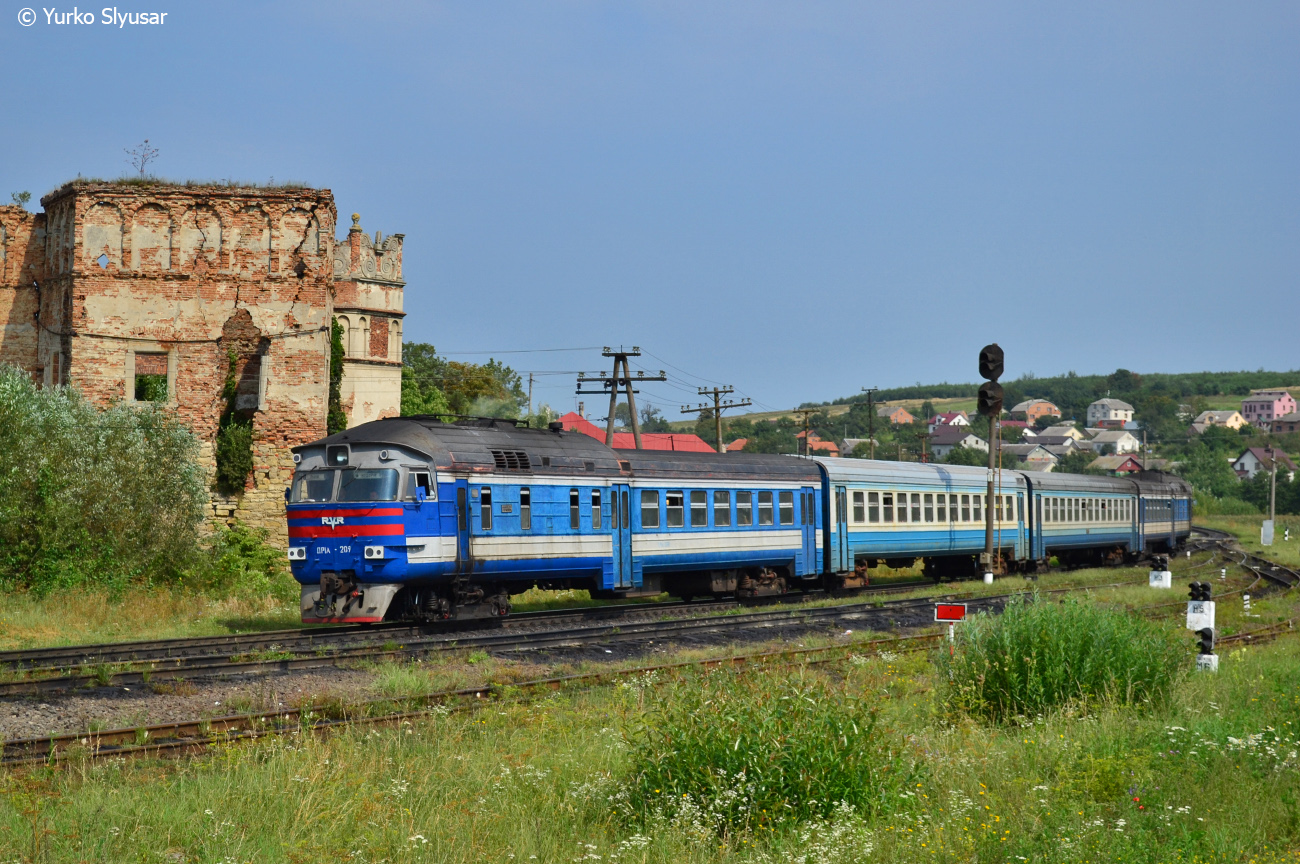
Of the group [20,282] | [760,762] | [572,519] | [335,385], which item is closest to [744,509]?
[572,519]

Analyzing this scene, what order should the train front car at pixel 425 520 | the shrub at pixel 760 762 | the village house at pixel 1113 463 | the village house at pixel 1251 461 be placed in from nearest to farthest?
1. the shrub at pixel 760 762
2. the train front car at pixel 425 520
3. the village house at pixel 1251 461
4. the village house at pixel 1113 463

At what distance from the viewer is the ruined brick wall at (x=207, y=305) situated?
97.2 ft

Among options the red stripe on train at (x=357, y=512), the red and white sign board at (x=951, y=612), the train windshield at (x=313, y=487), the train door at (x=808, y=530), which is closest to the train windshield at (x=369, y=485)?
the red stripe on train at (x=357, y=512)

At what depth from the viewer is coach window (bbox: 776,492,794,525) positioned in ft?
85.1

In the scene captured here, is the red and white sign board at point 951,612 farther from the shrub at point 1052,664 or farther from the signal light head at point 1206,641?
the signal light head at point 1206,641

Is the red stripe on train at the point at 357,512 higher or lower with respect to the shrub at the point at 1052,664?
higher

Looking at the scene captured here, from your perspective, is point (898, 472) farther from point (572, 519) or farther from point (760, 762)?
point (760, 762)

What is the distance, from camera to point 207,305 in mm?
30281

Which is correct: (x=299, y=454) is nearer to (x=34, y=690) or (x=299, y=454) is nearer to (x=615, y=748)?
(x=34, y=690)

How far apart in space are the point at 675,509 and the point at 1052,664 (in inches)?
480

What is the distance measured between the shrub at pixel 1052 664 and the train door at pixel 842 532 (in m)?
14.9

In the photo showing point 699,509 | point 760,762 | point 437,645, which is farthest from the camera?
point 699,509

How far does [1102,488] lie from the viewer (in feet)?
136

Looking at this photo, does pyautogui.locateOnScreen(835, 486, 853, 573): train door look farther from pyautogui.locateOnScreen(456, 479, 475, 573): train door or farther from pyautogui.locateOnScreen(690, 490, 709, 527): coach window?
pyautogui.locateOnScreen(456, 479, 475, 573): train door
